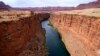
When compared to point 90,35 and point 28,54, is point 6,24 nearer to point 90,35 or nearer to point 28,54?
point 28,54

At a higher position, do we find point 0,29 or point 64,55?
point 0,29

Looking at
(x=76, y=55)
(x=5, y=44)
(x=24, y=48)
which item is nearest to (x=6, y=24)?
(x=5, y=44)

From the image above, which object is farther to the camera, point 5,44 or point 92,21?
point 92,21

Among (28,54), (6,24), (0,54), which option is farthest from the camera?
(28,54)

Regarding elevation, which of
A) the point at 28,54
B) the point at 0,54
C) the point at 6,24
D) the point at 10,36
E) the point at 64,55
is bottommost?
the point at 64,55

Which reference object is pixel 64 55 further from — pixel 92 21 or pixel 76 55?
pixel 92 21

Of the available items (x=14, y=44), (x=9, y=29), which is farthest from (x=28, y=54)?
(x=9, y=29)

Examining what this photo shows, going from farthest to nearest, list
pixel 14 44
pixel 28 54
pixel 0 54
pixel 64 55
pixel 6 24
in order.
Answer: pixel 64 55
pixel 28 54
pixel 14 44
pixel 6 24
pixel 0 54

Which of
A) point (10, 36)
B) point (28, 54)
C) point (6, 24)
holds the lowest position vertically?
point (28, 54)

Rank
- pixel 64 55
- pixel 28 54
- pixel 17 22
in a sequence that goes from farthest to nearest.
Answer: pixel 64 55
pixel 28 54
pixel 17 22
